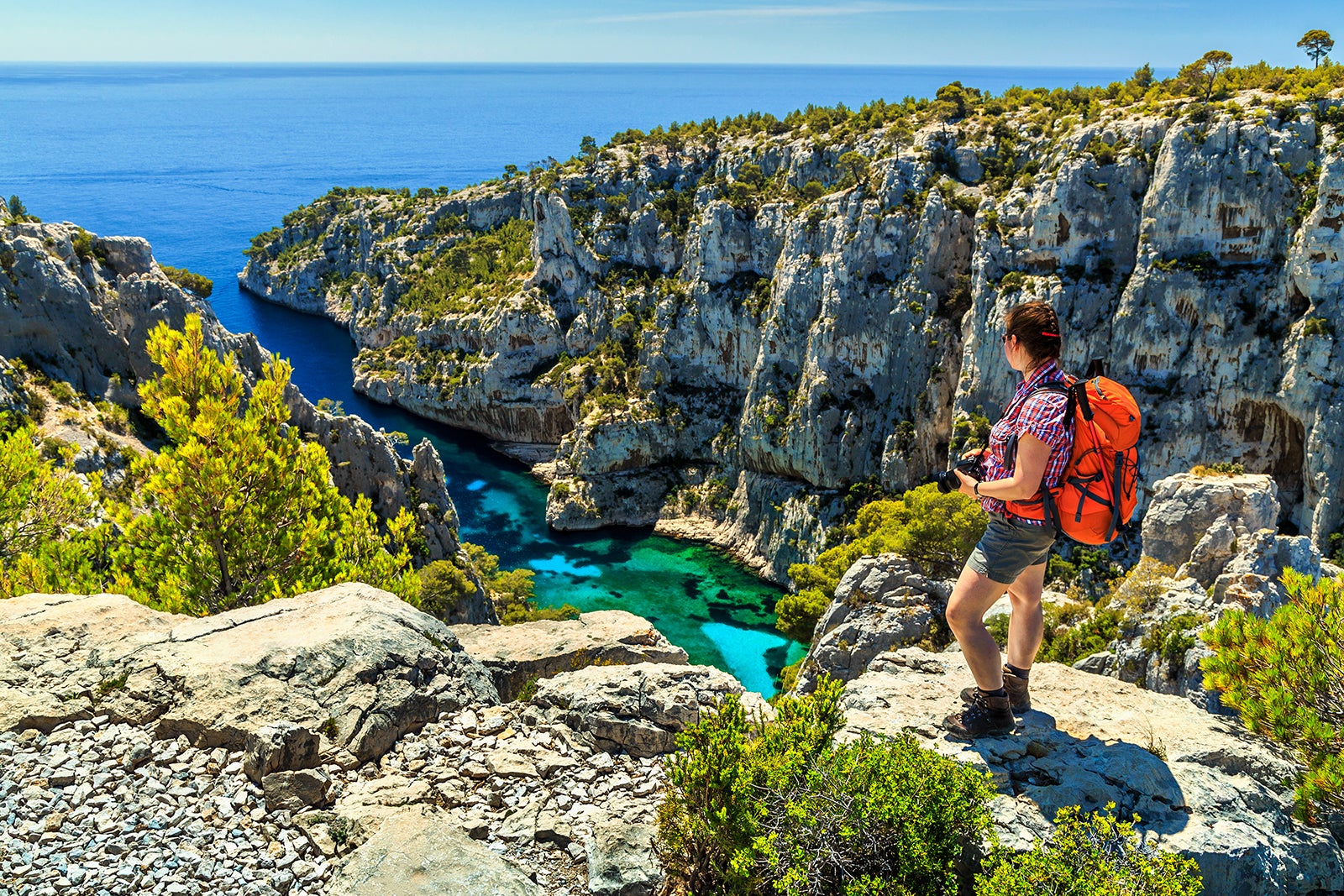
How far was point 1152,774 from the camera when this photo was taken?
7871 mm

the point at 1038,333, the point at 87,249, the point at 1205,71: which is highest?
the point at 1205,71

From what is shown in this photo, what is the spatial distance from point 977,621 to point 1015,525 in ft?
3.69

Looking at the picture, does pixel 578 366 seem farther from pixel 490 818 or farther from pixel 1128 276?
pixel 490 818

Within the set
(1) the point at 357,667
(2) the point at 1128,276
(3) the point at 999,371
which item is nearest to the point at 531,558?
(3) the point at 999,371

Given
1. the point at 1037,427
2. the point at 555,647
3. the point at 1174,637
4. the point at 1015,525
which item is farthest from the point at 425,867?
the point at 1174,637

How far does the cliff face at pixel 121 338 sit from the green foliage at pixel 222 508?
16.0m

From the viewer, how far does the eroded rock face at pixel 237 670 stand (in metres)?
9.12

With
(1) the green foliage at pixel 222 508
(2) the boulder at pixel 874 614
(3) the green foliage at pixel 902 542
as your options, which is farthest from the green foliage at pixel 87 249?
(2) the boulder at pixel 874 614

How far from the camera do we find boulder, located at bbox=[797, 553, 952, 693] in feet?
83.6

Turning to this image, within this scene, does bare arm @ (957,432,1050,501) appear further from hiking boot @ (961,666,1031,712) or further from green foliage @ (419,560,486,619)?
green foliage @ (419,560,486,619)

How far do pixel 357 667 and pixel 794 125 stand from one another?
75.9 metres

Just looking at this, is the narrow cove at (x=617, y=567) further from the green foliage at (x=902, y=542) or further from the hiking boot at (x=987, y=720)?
the hiking boot at (x=987, y=720)

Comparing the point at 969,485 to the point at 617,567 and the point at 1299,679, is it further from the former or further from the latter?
the point at 617,567

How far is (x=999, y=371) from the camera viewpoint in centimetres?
5103
